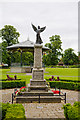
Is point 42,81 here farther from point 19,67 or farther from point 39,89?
point 19,67

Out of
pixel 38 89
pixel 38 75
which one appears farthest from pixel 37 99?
pixel 38 75

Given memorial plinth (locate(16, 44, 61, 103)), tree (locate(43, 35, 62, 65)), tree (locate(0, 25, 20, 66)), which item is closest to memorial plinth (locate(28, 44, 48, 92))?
memorial plinth (locate(16, 44, 61, 103))

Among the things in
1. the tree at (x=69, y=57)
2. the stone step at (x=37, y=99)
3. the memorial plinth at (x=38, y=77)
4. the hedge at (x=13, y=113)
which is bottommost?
the stone step at (x=37, y=99)

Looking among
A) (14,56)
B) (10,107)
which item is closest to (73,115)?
(10,107)

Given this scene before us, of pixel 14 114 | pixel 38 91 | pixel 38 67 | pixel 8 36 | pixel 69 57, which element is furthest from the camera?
pixel 69 57

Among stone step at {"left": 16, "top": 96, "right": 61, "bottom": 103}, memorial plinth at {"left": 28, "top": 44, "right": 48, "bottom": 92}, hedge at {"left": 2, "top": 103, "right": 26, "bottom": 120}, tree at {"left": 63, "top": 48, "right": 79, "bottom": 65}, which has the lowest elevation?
stone step at {"left": 16, "top": 96, "right": 61, "bottom": 103}

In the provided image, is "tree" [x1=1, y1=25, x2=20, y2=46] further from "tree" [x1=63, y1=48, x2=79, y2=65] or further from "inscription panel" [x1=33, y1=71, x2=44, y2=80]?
"tree" [x1=63, y1=48, x2=79, y2=65]

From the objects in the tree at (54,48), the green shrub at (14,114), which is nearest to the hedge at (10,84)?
the green shrub at (14,114)

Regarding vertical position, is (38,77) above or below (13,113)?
above

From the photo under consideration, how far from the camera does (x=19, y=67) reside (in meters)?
29.0

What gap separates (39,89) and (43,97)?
1234mm

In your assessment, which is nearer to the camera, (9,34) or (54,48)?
(9,34)

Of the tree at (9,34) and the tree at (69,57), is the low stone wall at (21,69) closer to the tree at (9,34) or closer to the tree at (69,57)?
the tree at (9,34)

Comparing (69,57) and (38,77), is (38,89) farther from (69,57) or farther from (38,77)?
(69,57)
